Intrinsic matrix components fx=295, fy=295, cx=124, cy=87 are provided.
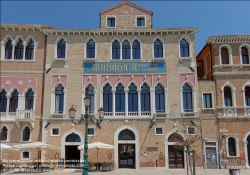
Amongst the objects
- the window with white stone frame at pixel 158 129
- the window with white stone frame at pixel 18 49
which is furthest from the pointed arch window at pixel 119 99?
the window with white stone frame at pixel 18 49

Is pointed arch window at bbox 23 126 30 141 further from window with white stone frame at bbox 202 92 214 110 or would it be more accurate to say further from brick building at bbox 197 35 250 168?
window with white stone frame at bbox 202 92 214 110

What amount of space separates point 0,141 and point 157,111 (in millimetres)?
12514

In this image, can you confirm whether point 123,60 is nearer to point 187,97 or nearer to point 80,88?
point 80,88

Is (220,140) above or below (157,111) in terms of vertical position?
below

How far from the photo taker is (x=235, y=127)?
76.1 feet

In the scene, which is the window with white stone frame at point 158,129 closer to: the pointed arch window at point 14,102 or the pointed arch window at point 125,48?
the pointed arch window at point 125,48

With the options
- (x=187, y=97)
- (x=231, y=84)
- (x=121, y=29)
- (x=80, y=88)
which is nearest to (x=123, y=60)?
(x=121, y=29)

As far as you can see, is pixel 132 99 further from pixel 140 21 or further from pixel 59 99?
pixel 140 21

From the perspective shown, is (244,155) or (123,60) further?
(123,60)

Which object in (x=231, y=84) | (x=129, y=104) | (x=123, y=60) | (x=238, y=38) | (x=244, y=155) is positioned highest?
(x=238, y=38)

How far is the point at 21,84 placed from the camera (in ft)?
78.6

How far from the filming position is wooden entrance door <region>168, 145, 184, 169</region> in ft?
74.9

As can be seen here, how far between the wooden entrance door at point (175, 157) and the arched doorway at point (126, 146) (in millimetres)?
2622

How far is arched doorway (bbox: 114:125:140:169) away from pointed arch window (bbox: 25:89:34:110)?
729cm
